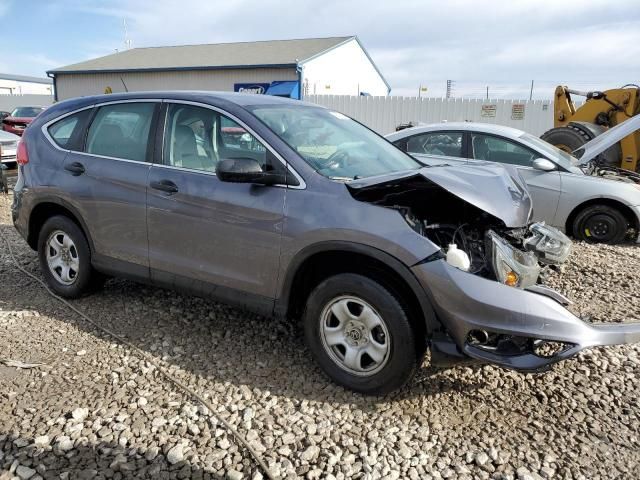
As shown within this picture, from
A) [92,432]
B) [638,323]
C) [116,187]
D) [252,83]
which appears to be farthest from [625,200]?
[252,83]

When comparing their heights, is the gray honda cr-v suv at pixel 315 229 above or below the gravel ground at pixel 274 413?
above

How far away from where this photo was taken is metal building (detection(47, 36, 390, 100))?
86.1 feet

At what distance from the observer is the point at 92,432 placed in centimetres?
273

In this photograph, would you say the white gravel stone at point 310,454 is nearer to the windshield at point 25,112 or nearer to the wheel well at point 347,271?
the wheel well at point 347,271

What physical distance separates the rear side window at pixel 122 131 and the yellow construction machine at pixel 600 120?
25.4 ft

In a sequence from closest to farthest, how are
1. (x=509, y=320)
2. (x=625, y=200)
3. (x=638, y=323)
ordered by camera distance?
(x=509, y=320) < (x=638, y=323) < (x=625, y=200)

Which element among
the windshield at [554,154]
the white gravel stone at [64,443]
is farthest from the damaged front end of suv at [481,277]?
the windshield at [554,154]

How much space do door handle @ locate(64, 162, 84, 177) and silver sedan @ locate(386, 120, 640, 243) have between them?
3.98 metres

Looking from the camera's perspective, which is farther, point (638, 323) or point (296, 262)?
point (296, 262)

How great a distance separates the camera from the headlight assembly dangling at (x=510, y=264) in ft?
9.10

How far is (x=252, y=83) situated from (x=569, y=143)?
19.7 metres

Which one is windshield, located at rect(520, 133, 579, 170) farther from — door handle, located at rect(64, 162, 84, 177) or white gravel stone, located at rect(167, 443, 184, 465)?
white gravel stone, located at rect(167, 443, 184, 465)

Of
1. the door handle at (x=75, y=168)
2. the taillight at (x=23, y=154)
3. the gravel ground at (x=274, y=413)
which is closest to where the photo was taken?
the gravel ground at (x=274, y=413)

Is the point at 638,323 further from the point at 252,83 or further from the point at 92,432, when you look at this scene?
the point at 252,83
